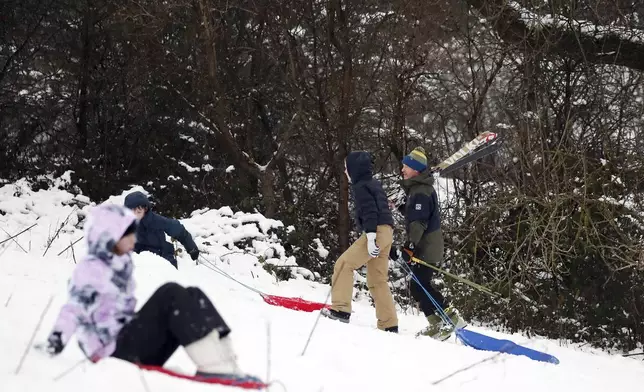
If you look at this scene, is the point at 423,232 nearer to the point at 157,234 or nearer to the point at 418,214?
the point at 418,214

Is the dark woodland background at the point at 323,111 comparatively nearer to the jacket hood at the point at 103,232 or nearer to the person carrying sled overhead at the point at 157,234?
the person carrying sled overhead at the point at 157,234

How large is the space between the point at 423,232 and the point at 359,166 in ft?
3.23

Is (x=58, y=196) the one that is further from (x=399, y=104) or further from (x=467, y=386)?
(x=467, y=386)

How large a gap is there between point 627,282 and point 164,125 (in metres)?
9.81

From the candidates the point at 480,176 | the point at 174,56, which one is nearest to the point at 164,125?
the point at 174,56

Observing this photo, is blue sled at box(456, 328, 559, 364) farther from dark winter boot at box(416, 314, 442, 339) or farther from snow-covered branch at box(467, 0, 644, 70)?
snow-covered branch at box(467, 0, 644, 70)

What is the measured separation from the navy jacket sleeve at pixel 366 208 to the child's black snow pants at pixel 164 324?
112 inches

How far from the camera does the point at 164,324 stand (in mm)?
2822

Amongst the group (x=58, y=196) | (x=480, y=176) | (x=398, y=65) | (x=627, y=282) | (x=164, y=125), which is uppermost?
(x=398, y=65)

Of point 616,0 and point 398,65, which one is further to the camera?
point 398,65

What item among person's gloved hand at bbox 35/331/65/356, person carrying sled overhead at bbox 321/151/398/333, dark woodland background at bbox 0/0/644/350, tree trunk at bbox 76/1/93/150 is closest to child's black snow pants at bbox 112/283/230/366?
person's gloved hand at bbox 35/331/65/356

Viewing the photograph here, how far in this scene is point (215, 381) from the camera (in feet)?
8.63

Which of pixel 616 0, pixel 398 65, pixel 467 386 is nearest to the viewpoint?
pixel 467 386

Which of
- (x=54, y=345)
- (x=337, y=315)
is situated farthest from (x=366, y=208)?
(x=54, y=345)
